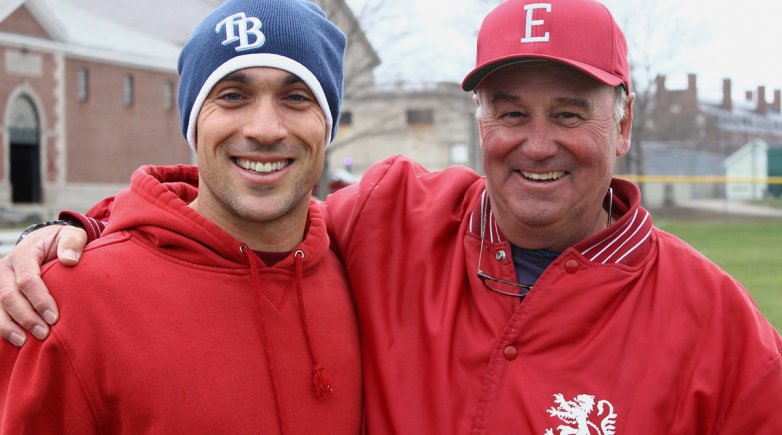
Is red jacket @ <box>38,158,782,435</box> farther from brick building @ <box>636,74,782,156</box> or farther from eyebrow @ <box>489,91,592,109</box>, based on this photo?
brick building @ <box>636,74,782,156</box>

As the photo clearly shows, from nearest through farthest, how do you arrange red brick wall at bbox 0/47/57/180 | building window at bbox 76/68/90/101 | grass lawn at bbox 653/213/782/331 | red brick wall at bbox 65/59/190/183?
grass lawn at bbox 653/213/782/331, red brick wall at bbox 0/47/57/180, red brick wall at bbox 65/59/190/183, building window at bbox 76/68/90/101

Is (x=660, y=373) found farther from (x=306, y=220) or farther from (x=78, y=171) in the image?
(x=78, y=171)

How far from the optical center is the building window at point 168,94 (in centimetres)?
3978

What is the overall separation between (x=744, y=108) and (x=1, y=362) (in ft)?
298

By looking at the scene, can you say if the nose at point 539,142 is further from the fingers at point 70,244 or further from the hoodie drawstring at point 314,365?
the fingers at point 70,244

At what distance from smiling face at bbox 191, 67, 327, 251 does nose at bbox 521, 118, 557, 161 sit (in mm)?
669

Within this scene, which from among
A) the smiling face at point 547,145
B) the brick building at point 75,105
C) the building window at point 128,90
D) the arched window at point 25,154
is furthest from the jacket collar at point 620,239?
the building window at point 128,90

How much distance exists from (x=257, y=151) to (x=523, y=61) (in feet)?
2.91

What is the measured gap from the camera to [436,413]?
2.73 m

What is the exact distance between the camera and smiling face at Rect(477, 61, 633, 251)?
9.29 ft

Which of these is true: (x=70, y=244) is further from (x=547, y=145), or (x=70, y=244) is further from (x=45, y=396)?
(x=547, y=145)

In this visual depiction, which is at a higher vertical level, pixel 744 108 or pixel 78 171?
pixel 744 108

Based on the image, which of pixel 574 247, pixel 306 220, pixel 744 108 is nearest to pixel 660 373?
pixel 574 247

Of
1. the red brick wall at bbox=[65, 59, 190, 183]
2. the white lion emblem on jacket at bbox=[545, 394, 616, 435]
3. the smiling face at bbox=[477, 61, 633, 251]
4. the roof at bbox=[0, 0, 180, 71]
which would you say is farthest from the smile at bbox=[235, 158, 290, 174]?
Answer: the red brick wall at bbox=[65, 59, 190, 183]
